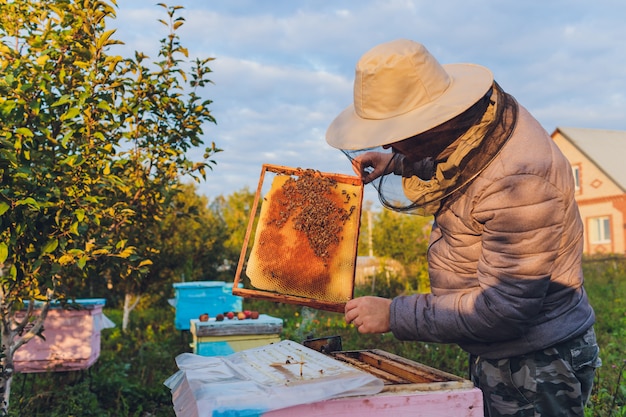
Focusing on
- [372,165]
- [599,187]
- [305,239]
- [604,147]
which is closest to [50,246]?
[305,239]

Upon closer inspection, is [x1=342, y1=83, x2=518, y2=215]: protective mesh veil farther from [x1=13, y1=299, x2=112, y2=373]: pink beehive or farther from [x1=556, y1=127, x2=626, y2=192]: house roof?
[x1=556, y1=127, x2=626, y2=192]: house roof

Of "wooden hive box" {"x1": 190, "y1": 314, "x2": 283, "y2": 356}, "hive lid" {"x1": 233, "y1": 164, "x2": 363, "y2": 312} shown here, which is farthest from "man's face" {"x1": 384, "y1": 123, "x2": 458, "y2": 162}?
"wooden hive box" {"x1": 190, "y1": 314, "x2": 283, "y2": 356}

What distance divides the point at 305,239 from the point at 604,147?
24766 millimetres

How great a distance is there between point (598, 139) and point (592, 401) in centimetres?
2369

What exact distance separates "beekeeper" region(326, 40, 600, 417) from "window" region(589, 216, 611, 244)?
2267cm

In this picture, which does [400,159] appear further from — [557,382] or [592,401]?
[592,401]

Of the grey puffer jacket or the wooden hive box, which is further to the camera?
the wooden hive box

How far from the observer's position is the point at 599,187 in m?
21.8

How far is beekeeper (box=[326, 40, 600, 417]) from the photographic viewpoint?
1.70m

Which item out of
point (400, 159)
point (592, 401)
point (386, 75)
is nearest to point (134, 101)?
point (400, 159)

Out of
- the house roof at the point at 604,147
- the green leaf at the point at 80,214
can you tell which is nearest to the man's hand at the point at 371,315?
the green leaf at the point at 80,214

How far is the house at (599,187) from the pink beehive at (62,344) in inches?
791

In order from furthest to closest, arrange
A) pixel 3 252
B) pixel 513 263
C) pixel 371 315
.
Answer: pixel 3 252 < pixel 371 315 < pixel 513 263

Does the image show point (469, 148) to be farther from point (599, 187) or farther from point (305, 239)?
point (599, 187)
